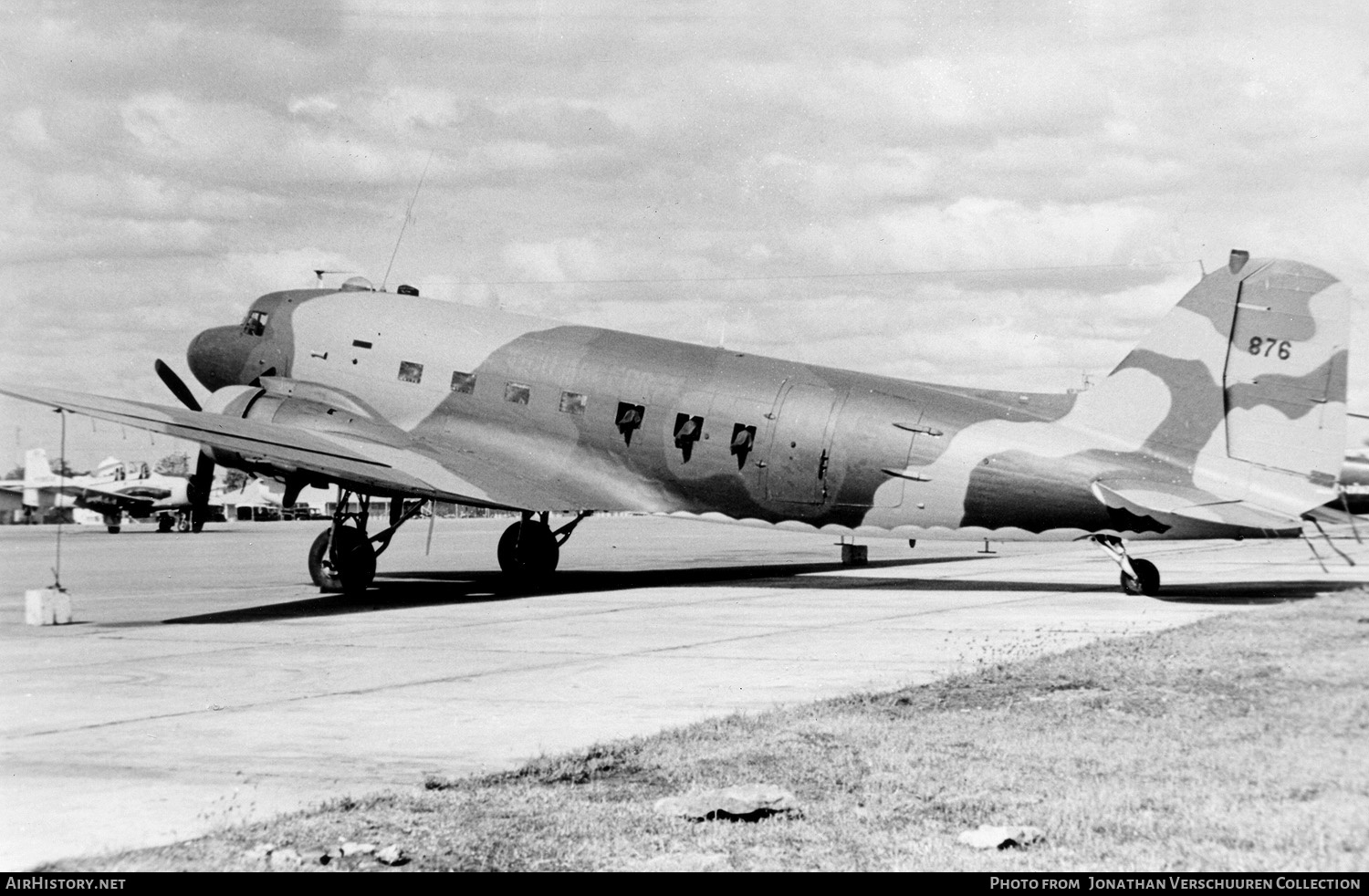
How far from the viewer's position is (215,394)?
2512 centimetres

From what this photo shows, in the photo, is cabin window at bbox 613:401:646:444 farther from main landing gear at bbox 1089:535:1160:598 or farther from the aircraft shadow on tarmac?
main landing gear at bbox 1089:535:1160:598

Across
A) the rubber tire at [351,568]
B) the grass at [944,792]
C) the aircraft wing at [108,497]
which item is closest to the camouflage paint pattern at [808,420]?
the rubber tire at [351,568]

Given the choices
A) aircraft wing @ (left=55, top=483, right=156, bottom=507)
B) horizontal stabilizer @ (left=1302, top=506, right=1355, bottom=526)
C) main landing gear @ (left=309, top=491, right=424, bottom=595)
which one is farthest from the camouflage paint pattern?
aircraft wing @ (left=55, top=483, right=156, bottom=507)

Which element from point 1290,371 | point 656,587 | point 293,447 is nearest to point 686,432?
point 656,587

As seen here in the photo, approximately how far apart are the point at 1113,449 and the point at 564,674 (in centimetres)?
1086

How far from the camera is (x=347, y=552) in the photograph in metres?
23.3

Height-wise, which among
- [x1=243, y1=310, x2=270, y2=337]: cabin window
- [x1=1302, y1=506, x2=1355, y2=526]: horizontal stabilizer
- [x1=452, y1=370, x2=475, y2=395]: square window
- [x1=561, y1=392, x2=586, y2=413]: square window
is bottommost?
[x1=1302, y1=506, x2=1355, y2=526]: horizontal stabilizer

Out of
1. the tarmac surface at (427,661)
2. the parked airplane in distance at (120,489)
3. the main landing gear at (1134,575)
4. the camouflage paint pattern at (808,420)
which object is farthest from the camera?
the parked airplane in distance at (120,489)

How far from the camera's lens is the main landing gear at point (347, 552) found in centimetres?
2328

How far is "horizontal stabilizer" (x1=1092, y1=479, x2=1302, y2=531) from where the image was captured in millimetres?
18219

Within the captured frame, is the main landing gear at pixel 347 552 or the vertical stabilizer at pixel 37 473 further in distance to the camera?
the vertical stabilizer at pixel 37 473

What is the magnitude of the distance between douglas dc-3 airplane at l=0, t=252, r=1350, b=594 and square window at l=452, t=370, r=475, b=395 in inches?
1.4

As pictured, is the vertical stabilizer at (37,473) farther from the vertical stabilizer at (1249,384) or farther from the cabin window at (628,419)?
the vertical stabilizer at (1249,384)

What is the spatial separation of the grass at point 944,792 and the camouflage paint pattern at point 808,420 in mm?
8524
